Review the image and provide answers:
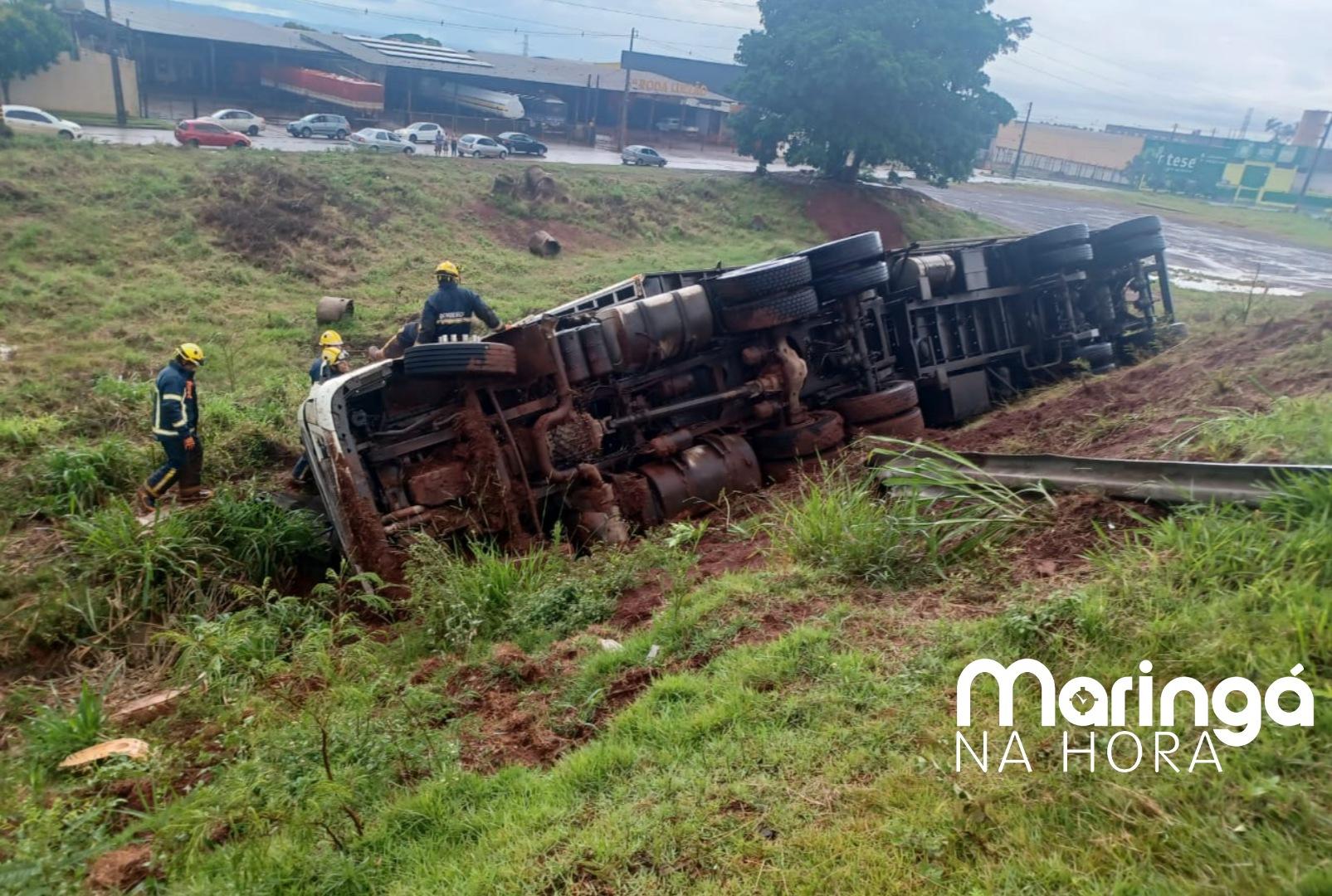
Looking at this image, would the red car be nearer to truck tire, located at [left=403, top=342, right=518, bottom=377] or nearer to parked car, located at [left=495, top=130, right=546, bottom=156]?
parked car, located at [left=495, top=130, right=546, bottom=156]

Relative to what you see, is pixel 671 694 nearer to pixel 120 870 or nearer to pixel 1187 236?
pixel 120 870

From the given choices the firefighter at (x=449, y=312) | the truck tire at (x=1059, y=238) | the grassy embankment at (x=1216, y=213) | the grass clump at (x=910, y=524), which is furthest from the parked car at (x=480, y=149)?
the grass clump at (x=910, y=524)

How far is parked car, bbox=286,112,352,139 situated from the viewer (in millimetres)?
29328

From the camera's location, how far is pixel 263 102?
35969 mm

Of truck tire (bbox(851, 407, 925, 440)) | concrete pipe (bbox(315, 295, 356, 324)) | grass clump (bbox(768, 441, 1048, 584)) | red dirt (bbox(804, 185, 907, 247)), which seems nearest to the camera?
grass clump (bbox(768, 441, 1048, 584))

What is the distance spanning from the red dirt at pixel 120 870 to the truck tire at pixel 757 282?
16.0 ft

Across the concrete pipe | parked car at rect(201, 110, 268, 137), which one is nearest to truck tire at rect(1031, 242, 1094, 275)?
the concrete pipe

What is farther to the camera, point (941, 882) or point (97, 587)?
point (97, 587)

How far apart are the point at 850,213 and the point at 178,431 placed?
22697 mm

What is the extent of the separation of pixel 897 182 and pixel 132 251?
75.5ft

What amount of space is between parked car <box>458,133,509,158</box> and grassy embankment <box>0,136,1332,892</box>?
954 inches

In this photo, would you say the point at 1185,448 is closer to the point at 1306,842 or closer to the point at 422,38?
the point at 1306,842

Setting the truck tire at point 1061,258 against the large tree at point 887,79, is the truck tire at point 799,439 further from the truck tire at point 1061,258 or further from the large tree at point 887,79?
the large tree at point 887,79

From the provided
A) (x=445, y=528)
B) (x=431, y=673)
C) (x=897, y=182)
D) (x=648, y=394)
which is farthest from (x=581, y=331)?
(x=897, y=182)
